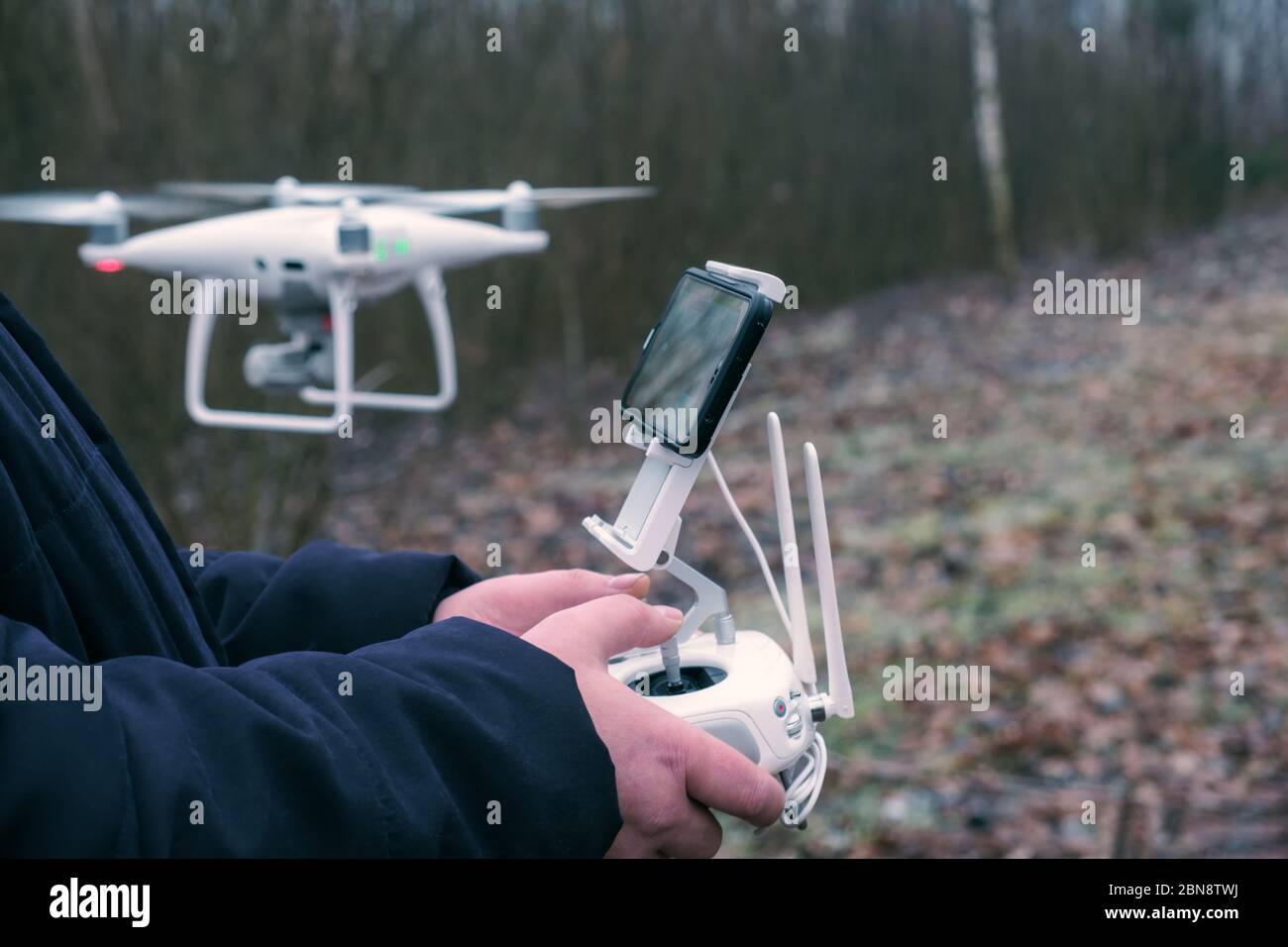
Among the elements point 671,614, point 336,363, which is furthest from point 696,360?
point 336,363

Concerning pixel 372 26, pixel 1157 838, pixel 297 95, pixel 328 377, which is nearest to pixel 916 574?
pixel 1157 838

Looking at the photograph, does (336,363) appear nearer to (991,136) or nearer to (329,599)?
(329,599)

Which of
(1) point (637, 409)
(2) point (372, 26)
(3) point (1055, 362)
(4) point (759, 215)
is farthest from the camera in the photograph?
(4) point (759, 215)

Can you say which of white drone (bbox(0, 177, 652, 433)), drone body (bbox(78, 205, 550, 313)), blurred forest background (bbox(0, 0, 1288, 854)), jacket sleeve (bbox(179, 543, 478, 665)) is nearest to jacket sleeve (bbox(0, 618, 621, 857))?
jacket sleeve (bbox(179, 543, 478, 665))

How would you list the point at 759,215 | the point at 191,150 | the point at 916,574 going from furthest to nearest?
1. the point at 759,215
2. the point at 191,150
3. the point at 916,574

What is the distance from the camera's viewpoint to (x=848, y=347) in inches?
376

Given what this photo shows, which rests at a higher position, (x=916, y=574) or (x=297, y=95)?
(x=297, y=95)

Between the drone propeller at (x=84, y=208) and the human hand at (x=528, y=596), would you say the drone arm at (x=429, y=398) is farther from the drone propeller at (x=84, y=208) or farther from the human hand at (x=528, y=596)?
the human hand at (x=528, y=596)

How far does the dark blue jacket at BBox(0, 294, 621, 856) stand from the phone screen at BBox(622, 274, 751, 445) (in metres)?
0.22

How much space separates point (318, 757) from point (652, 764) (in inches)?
9.0

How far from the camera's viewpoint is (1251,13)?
14.2 metres

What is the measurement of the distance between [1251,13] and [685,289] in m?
15.6

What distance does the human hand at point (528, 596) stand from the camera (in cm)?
108

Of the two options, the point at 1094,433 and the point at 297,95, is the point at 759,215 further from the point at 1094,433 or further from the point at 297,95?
the point at 297,95
